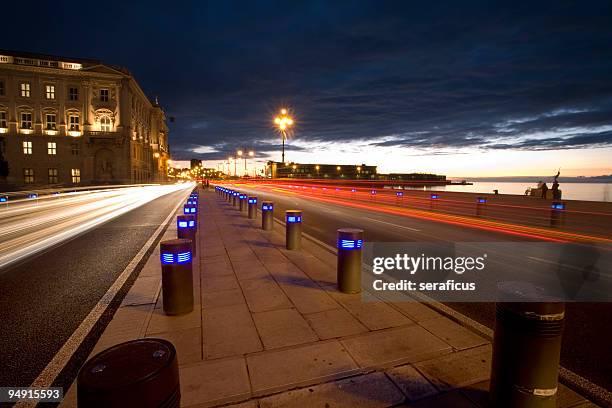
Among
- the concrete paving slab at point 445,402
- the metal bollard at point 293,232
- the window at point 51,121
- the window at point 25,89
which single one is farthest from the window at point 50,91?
the concrete paving slab at point 445,402

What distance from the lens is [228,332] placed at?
4.15m

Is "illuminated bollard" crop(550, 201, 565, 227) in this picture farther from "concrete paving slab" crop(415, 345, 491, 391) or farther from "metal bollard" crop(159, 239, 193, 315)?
"metal bollard" crop(159, 239, 193, 315)

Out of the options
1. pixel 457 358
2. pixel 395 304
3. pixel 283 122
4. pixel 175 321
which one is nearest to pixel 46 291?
pixel 175 321

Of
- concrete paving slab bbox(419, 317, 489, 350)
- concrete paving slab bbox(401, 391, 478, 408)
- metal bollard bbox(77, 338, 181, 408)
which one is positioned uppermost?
metal bollard bbox(77, 338, 181, 408)

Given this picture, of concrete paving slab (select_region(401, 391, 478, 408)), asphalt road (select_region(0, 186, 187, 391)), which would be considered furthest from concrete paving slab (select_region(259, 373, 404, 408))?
asphalt road (select_region(0, 186, 187, 391))

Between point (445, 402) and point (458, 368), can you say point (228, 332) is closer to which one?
point (445, 402)

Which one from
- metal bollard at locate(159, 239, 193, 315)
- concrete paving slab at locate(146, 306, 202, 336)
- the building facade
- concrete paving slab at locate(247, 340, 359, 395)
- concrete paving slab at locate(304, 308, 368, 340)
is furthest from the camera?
the building facade

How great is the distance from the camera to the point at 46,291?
Answer: 5.80 metres

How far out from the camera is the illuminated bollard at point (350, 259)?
17.8 feet

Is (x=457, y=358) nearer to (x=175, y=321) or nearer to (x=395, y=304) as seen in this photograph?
(x=395, y=304)

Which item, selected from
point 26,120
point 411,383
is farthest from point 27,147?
point 411,383
